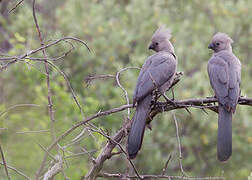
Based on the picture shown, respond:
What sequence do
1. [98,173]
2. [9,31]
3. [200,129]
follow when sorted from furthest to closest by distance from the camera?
[9,31], [200,129], [98,173]

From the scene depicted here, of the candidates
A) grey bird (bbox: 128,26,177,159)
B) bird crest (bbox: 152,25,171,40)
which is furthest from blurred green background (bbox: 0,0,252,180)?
grey bird (bbox: 128,26,177,159)

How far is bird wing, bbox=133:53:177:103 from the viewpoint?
4500 millimetres

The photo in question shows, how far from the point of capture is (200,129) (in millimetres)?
9047

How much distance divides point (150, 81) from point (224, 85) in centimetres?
81

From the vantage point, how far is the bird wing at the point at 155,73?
4500 millimetres

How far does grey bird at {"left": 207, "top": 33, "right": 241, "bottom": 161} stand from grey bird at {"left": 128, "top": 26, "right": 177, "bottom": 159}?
0.49m

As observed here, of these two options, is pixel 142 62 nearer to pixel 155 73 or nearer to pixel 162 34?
pixel 162 34

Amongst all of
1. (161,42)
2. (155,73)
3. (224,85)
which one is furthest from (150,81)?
(161,42)

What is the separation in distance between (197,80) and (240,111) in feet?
3.20

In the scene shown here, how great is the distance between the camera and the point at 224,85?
15.7 ft

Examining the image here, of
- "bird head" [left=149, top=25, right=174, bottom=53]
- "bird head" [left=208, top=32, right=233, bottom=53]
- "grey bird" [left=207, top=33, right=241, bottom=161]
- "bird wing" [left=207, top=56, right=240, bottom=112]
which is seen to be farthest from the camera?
"bird head" [left=208, top=32, right=233, bottom=53]

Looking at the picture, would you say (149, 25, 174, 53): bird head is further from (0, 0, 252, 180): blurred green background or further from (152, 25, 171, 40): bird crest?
(0, 0, 252, 180): blurred green background

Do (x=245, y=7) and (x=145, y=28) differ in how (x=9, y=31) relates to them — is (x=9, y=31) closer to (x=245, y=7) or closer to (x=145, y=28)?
(x=145, y=28)

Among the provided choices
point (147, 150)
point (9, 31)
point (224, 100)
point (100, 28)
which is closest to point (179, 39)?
point (100, 28)
